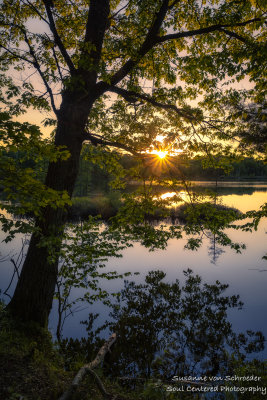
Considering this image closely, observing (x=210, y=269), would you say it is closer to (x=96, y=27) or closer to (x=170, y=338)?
(x=170, y=338)

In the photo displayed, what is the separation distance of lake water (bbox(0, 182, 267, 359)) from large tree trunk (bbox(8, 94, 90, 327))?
14.5ft

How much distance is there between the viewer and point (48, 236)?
5477 millimetres

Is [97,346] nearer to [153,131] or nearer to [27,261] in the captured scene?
[27,261]

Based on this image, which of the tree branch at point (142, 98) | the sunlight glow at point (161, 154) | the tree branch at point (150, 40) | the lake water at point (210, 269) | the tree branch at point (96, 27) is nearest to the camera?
the tree branch at point (150, 40)

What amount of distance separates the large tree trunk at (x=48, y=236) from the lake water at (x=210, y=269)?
14.5 feet

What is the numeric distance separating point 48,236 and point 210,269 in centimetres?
1378

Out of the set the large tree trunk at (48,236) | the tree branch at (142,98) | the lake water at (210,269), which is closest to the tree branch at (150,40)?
the tree branch at (142,98)

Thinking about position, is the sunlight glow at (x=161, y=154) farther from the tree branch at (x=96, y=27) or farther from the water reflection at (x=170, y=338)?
the water reflection at (x=170, y=338)

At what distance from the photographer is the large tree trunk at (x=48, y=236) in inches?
219

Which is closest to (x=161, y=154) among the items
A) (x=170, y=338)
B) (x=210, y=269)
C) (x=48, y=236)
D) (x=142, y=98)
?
(x=142, y=98)

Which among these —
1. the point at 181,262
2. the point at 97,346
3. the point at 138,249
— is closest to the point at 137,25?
the point at 97,346

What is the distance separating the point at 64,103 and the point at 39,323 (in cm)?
554

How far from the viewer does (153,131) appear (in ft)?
24.3

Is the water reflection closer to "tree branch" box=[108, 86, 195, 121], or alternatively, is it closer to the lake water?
the lake water
